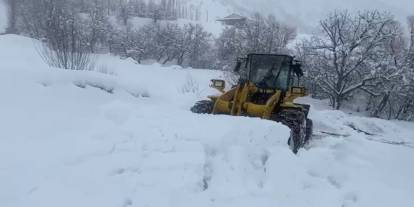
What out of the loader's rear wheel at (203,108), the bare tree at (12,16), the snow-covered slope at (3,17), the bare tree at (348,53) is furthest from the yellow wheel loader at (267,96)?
the snow-covered slope at (3,17)

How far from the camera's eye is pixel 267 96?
39.6ft

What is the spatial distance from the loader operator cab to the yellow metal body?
1.11ft

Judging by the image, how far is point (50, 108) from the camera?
9500mm

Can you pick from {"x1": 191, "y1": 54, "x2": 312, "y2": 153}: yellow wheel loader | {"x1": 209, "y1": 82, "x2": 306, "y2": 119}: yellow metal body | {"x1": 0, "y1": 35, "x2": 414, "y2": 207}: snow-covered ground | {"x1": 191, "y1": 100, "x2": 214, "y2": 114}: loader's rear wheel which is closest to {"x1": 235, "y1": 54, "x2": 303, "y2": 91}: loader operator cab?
{"x1": 191, "y1": 54, "x2": 312, "y2": 153}: yellow wheel loader

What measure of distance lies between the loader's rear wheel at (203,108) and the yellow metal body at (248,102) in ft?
0.64

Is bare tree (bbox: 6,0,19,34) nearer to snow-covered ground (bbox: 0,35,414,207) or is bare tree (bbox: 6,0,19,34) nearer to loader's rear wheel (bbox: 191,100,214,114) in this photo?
loader's rear wheel (bbox: 191,100,214,114)

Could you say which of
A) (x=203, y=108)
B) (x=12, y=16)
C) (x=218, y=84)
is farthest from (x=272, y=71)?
(x=12, y=16)

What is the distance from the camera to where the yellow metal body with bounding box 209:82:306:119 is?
10812 mm

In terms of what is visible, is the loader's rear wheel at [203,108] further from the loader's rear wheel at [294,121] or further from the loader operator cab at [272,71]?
the loader's rear wheel at [294,121]

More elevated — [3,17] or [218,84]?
[3,17]

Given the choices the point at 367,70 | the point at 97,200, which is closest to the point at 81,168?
the point at 97,200

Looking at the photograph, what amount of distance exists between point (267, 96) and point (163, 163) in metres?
5.95

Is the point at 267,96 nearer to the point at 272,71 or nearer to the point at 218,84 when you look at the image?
the point at 272,71

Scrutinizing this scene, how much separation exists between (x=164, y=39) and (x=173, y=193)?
56444 mm
